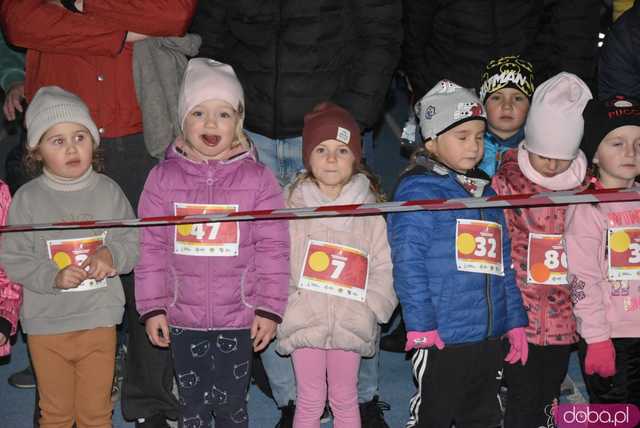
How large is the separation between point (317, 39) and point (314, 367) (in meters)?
1.65

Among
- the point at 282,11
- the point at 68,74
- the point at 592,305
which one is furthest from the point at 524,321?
the point at 68,74

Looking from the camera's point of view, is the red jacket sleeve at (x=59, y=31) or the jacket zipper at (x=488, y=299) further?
the red jacket sleeve at (x=59, y=31)

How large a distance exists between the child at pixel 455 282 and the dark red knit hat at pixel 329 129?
1.02ft

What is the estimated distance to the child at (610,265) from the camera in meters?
3.83

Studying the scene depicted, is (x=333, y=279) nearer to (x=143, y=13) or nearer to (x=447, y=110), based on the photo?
(x=447, y=110)

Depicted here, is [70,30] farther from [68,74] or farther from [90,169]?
[90,169]

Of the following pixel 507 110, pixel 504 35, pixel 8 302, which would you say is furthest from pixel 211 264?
pixel 504 35

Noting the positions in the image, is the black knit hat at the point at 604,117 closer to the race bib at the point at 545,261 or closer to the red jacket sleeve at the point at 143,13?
the race bib at the point at 545,261

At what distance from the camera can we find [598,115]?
397 cm

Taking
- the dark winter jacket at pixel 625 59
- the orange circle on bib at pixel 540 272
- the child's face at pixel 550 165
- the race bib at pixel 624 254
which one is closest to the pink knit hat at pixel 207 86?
the child's face at pixel 550 165

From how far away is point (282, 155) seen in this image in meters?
4.36

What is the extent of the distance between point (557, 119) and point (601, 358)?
44.9 inches

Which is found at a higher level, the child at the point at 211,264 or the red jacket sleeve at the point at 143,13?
the red jacket sleeve at the point at 143,13

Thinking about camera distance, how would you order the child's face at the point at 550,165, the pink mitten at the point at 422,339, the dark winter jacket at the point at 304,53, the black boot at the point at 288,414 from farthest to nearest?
the black boot at the point at 288,414, the dark winter jacket at the point at 304,53, the child's face at the point at 550,165, the pink mitten at the point at 422,339
